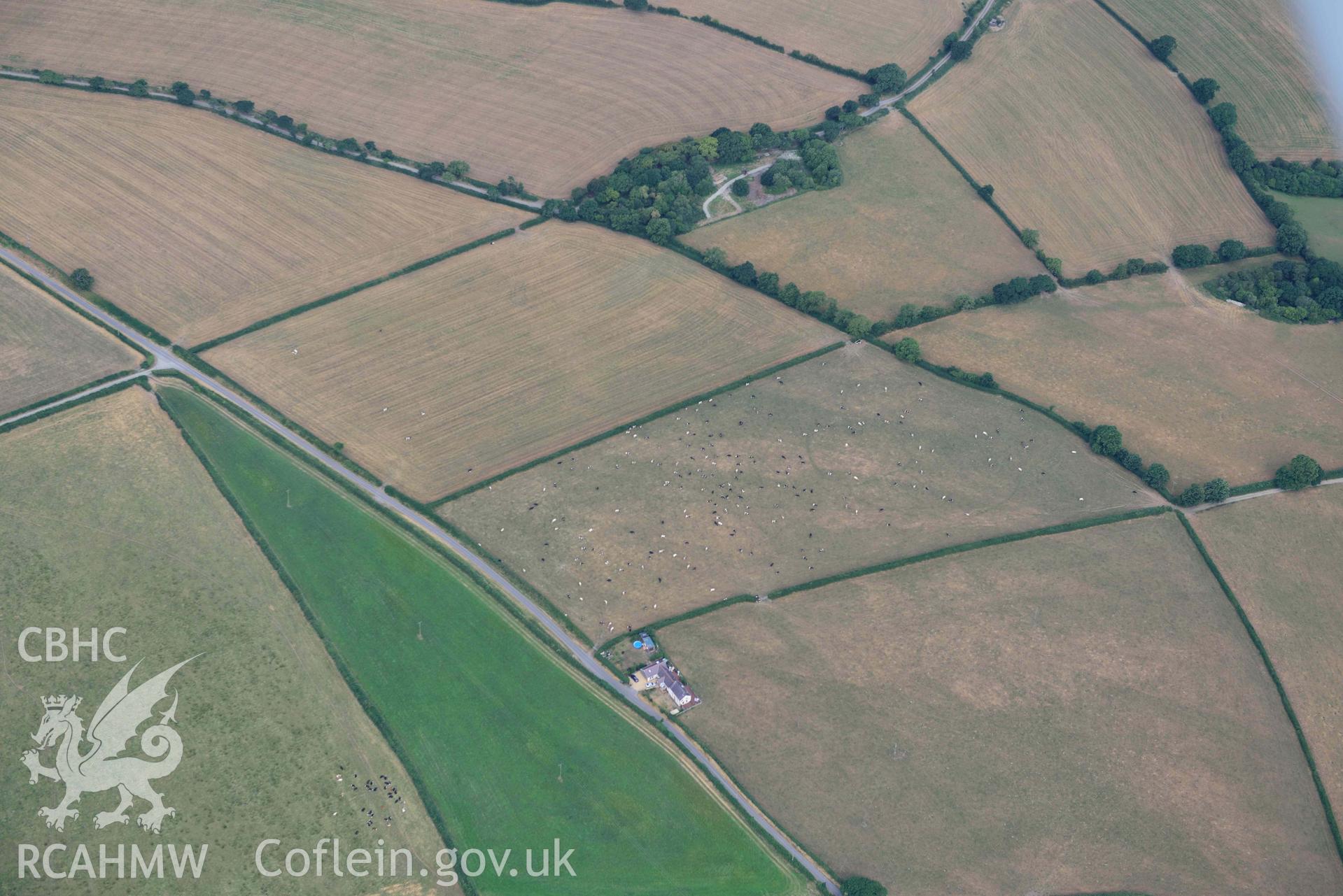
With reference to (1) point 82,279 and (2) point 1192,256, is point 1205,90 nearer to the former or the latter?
(2) point 1192,256

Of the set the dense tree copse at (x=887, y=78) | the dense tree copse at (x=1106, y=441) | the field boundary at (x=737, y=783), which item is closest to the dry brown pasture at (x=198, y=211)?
the dense tree copse at (x=887, y=78)

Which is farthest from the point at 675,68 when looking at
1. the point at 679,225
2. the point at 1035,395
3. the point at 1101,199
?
the point at 1035,395

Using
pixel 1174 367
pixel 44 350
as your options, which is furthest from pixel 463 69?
pixel 1174 367

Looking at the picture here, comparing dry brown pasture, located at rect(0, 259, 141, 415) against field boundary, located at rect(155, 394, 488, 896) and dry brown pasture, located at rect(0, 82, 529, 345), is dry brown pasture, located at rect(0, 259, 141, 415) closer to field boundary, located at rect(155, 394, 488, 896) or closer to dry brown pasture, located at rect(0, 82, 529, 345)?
dry brown pasture, located at rect(0, 82, 529, 345)

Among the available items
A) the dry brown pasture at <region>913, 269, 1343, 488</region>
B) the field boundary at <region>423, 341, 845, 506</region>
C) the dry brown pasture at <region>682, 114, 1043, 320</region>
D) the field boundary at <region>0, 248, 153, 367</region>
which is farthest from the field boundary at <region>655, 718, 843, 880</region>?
the field boundary at <region>0, 248, 153, 367</region>

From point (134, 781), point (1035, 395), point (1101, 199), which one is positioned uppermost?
point (1101, 199)

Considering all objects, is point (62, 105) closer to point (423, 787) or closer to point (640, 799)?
point (423, 787)

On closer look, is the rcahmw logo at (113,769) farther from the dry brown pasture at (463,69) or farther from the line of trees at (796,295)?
the dry brown pasture at (463,69)
